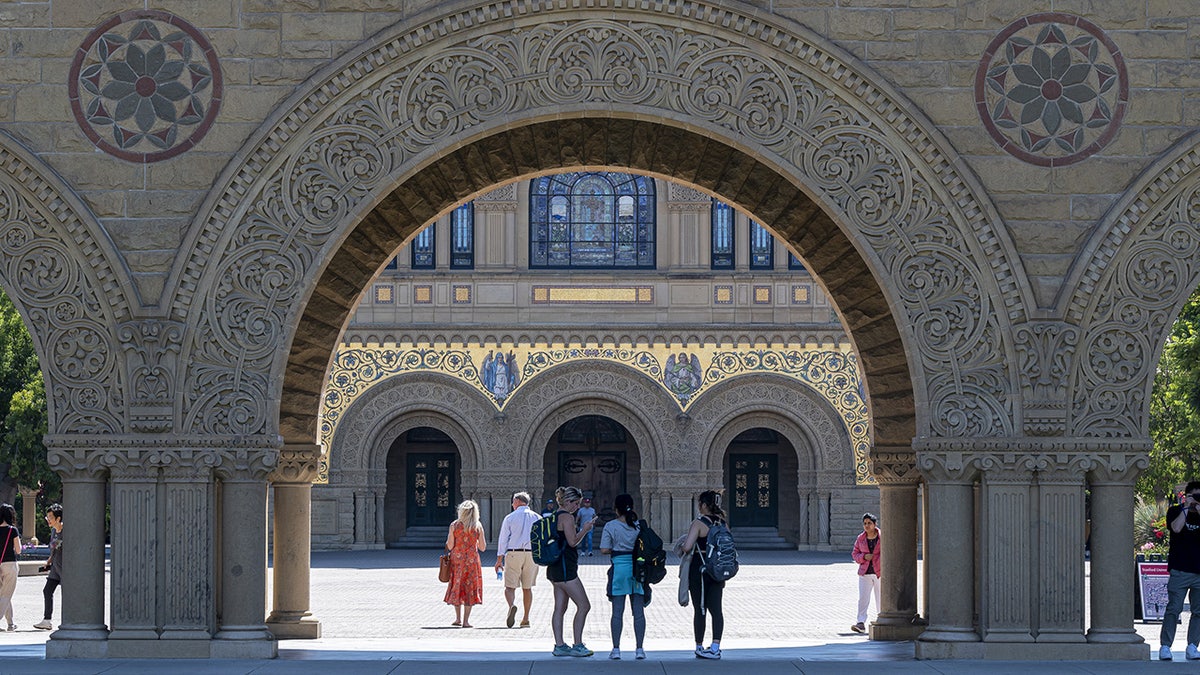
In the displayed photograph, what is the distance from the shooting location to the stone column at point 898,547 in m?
14.9

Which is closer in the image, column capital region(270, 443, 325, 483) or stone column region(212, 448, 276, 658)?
stone column region(212, 448, 276, 658)

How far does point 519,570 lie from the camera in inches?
706

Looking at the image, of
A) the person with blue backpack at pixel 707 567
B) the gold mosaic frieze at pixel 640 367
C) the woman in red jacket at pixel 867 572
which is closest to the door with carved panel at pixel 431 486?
the gold mosaic frieze at pixel 640 367

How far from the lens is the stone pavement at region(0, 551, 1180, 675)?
1208 centimetres

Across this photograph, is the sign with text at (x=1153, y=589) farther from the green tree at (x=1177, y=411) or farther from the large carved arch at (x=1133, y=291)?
the green tree at (x=1177, y=411)

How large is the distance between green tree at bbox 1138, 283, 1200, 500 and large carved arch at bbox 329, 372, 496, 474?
43.5ft

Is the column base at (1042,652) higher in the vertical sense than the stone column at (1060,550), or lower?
lower

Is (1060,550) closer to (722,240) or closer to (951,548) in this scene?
(951,548)

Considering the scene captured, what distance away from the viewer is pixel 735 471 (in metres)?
37.6

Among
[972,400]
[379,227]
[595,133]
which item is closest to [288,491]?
[379,227]

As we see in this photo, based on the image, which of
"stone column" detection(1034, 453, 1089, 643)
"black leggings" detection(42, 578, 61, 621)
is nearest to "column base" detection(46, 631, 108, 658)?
"black leggings" detection(42, 578, 61, 621)

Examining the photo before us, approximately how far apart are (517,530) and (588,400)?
18.3 m

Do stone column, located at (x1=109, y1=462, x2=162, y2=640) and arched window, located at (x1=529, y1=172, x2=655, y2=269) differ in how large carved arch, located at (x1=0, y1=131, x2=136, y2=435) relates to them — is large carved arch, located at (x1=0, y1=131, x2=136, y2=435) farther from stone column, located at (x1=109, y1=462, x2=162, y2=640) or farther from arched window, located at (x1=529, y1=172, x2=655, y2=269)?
arched window, located at (x1=529, y1=172, x2=655, y2=269)

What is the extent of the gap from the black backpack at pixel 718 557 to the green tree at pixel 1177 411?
12507mm
